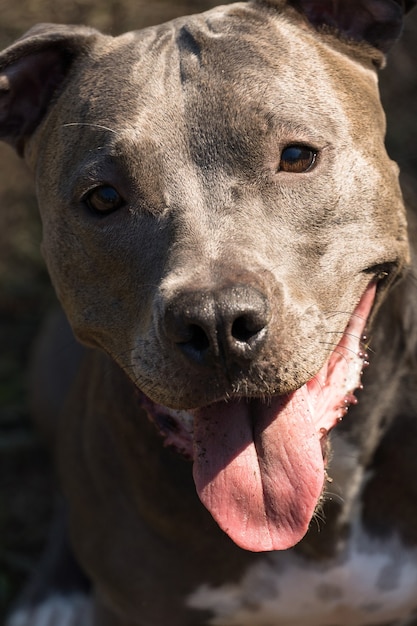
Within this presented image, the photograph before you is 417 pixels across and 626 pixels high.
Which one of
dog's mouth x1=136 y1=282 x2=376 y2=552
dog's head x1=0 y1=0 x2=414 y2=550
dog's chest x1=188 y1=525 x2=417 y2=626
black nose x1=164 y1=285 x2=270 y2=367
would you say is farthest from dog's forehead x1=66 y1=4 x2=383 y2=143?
dog's chest x1=188 y1=525 x2=417 y2=626

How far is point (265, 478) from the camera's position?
2938 millimetres

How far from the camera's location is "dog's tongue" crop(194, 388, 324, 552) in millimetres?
2928

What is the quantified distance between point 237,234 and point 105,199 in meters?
0.48

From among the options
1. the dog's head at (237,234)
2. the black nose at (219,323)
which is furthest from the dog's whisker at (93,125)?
the black nose at (219,323)

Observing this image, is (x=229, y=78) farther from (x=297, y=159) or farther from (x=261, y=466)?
(x=261, y=466)

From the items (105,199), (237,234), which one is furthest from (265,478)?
(105,199)

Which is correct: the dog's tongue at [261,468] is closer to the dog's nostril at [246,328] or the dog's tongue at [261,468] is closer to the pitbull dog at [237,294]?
the pitbull dog at [237,294]

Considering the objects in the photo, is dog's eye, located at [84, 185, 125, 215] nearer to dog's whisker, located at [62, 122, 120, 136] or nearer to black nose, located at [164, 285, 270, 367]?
dog's whisker, located at [62, 122, 120, 136]

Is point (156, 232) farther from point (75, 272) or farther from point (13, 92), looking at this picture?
point (13, 92)

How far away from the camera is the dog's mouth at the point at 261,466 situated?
9.61ft

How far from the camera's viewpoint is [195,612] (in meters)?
3.60

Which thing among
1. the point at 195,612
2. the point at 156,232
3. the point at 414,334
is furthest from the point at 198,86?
the point at 195,612

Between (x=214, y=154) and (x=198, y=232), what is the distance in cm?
25

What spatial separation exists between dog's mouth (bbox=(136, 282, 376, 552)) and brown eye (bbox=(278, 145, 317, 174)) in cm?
56
